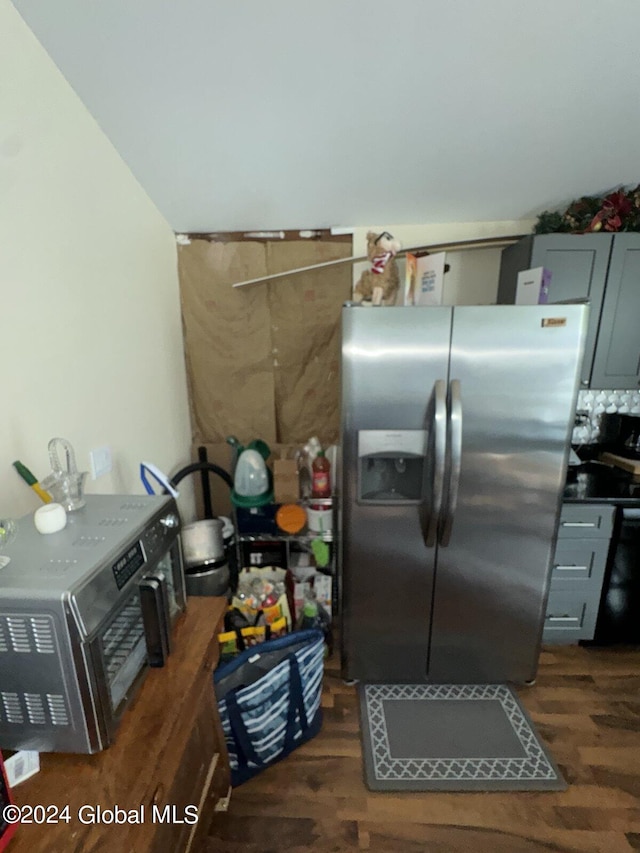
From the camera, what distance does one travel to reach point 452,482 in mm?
1616

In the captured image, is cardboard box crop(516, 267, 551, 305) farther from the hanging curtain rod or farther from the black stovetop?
the black stovetop

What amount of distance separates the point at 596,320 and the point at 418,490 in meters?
1.21

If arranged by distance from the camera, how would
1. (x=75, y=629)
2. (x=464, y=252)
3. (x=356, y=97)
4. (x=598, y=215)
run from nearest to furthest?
1. (x=75, y=629)
2. (x=356, y=97)
3. (x=598, y=215)
4. (x=464, y=252)

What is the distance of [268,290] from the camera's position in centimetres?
229

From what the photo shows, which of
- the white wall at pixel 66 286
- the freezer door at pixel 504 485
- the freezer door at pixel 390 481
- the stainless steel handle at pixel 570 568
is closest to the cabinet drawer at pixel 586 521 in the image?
the stainless steel handle at pixel 570 568

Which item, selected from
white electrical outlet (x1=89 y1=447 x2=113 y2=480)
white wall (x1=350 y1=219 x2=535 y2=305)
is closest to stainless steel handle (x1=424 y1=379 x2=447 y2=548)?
white wall (x1=350 y1=219 x2=535 y2=305)

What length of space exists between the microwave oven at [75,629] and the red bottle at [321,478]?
4.11 feet

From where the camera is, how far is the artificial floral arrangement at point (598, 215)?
6.22 ft

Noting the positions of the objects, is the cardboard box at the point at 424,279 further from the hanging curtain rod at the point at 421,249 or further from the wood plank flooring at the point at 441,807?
the wood plank flooring at the point at 441,807

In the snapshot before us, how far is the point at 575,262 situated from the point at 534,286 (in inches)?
16.5

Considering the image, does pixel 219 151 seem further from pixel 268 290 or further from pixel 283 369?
pixel 283 369

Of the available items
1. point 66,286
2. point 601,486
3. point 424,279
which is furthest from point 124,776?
point 601,486

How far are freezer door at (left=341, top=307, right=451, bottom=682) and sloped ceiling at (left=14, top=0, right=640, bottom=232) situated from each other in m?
0.71

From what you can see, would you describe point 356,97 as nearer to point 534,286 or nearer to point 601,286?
point 534,286
